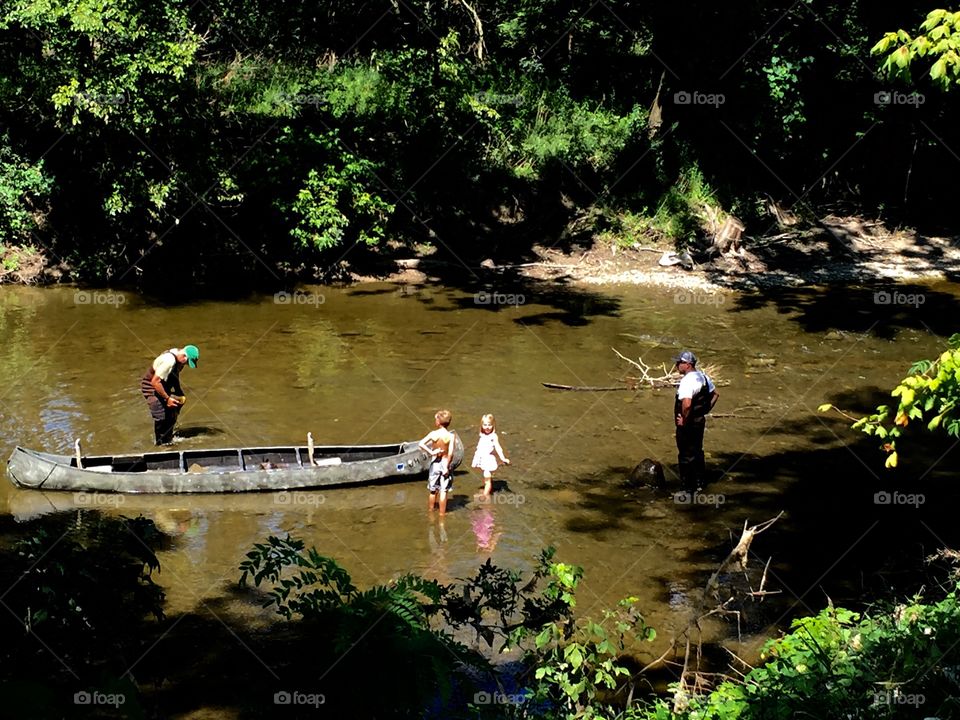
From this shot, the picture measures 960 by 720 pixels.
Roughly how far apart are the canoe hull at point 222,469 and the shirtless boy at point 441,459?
0.76 meters

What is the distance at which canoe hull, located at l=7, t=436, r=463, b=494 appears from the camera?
39.2 ft

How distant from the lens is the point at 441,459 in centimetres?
1163

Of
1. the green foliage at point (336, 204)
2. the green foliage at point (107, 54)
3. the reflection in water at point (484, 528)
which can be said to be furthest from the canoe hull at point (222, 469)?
the green foliage at point (107, 54)

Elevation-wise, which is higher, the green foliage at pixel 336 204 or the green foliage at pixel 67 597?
the green foliage at pixel 336 204

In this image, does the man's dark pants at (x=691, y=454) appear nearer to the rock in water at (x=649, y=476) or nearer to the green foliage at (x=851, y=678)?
the rock in water at (x=649, y=476)

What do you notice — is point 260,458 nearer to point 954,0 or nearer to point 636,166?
point 636,166

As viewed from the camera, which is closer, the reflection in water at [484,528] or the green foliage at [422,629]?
the green foliage at [422,629]

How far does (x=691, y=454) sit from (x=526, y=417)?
3.49m

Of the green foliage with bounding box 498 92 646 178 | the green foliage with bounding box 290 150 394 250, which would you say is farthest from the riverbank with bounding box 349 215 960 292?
the green foliage with bounding box 498 92 646 178

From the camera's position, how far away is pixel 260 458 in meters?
13.0

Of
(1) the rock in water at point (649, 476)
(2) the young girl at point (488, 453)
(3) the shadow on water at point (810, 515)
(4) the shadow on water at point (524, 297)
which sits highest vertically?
(4) the shadow on water at point (524, 297)

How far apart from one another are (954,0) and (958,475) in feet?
52.3

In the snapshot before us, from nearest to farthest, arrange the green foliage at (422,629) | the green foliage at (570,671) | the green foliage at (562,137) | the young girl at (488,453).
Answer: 1. the green foliage at (422,629)
2. the green foliage at (570,671)
3. the young girl at (488,453)
4. the green foliage at (562,137)

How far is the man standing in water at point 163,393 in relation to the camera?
13.5 metres
